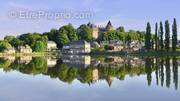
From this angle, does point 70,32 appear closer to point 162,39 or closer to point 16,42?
point 16,42

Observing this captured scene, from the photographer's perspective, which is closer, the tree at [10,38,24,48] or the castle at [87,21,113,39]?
the tree at [10,38,24,48]

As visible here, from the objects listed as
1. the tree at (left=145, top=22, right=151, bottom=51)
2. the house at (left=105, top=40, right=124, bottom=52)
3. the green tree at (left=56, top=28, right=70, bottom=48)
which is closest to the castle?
the house at (left=105, top=40, right=124, bottom=52)

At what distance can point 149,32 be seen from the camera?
195 feet

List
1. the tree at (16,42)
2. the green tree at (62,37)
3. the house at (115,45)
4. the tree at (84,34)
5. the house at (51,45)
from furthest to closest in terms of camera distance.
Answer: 1. the tree at (84,34)
2. the green tree at (62,37)
3. the tree at (16,42)
4. the house at (51,45)
5. the house at (115,45)

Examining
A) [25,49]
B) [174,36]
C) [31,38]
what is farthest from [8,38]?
[174,36]

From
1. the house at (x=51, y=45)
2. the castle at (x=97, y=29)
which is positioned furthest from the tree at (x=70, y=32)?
the castle at (x=97, y=29)

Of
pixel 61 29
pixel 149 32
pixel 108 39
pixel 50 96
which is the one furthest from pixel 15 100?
pixel 108 39

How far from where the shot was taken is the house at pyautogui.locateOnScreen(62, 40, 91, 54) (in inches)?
3521

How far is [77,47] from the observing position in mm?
92438

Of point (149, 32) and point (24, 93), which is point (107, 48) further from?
point (24, 93)

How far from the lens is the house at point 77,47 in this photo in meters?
89.4

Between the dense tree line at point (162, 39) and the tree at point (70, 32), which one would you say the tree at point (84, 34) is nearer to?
the tree at point (70, 32)

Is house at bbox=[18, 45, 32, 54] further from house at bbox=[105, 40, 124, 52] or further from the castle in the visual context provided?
the castle

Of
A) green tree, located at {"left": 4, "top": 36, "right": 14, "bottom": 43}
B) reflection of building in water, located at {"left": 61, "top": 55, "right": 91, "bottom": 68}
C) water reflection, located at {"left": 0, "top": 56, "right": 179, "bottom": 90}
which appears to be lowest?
water reflection, located at {"left": 0, "top": 56, "right": 179, "bottom": 90}
